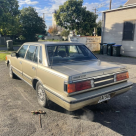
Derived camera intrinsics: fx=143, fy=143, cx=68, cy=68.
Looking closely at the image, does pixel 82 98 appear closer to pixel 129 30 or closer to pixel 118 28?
pixel 129 30

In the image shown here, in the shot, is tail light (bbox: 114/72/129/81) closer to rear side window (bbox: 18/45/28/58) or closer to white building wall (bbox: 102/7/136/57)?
rear side window (bbox: 18/45/28/58)

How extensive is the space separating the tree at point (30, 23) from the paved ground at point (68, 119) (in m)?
26.2

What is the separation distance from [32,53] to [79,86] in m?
2.03

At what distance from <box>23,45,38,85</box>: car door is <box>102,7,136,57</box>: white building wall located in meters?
11.0

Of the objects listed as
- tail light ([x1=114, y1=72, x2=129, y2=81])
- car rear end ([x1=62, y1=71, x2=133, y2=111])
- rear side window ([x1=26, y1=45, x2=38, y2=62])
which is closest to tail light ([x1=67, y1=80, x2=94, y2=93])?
car rear end ([x1=62, y1=71, x2=133, y2=111])

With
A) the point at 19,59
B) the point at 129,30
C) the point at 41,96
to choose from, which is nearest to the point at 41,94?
the point at 41,96

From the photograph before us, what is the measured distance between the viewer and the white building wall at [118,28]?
42.2 feet

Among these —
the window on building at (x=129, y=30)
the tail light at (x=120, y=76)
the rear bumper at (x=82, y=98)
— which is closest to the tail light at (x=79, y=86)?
the rear bumper at (x=82, y=98)

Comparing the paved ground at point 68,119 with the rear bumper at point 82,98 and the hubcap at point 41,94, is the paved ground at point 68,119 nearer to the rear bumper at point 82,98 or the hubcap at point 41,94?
the hubcap at point 41,94

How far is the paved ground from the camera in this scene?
2783mm

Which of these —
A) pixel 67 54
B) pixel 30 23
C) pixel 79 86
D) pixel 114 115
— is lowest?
pixel 114 115

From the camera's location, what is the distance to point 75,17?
17.9m

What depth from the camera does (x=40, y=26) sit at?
29.8 metres

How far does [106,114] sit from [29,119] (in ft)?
5.88
